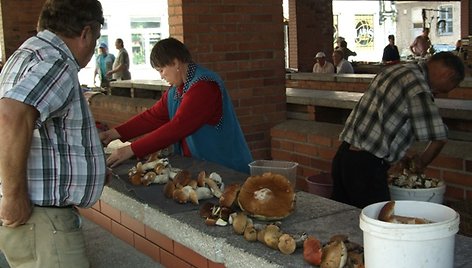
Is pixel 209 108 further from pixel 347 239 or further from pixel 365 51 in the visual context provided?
pixel 365 51

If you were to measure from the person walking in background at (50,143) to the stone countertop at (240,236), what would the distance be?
1.25ft

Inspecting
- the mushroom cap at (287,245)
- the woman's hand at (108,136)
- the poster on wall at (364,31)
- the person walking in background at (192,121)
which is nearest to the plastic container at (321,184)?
the person walking in background at (192,121)

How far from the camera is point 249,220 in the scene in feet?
7.91

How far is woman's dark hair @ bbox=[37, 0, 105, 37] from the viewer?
2469 millimetres

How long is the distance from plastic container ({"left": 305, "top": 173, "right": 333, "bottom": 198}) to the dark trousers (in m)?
0.54

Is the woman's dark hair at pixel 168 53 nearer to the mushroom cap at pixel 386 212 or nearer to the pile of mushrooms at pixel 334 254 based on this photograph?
the pile of mushrooms at pixel 334 254

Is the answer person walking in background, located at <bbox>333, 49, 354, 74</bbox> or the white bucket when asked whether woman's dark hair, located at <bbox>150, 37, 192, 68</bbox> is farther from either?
person walking in background, located at <bbox>333, 49, 354, 74</bbox>

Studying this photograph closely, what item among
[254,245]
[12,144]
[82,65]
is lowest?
[254,245]

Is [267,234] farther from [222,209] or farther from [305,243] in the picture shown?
[222,209]

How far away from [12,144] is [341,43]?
15582mm

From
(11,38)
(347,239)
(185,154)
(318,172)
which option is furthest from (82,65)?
(11,38)

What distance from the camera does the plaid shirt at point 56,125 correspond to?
2.24m

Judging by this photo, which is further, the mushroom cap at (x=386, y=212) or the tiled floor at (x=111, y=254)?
the tiled floor at (x=111, y=254)

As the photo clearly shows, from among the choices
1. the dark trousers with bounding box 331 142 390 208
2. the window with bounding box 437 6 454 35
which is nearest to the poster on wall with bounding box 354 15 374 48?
the window with bounding box 437 6 454 35
